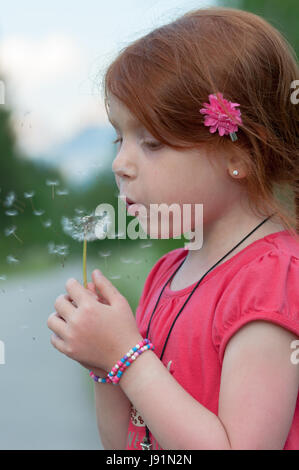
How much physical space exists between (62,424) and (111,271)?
88cm

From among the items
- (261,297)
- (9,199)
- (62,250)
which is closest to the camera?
(261,297)

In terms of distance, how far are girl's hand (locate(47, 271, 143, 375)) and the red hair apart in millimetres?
220

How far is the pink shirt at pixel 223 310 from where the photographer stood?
656 mm

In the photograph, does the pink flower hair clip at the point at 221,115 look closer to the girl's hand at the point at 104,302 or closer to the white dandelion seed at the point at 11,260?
the girl's hand at the point at 104,302

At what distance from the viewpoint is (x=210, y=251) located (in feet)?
2.63

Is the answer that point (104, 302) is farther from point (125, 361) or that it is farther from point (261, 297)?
point (261, 297)

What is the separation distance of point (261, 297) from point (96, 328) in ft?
0.67

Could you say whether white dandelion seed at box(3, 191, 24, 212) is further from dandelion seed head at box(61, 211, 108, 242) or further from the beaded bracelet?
the beaded bracelet

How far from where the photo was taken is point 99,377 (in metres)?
0.78

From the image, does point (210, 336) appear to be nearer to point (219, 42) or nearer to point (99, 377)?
point (99, 377)

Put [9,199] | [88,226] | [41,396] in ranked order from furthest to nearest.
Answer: [41,396] → [9,199] → [88,226]

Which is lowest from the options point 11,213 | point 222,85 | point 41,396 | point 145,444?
point 41,396

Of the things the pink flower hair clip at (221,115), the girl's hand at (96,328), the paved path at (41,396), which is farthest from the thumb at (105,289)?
the paved path at (41,396)

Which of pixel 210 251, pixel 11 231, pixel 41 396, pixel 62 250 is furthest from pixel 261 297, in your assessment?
pixel 41 396
